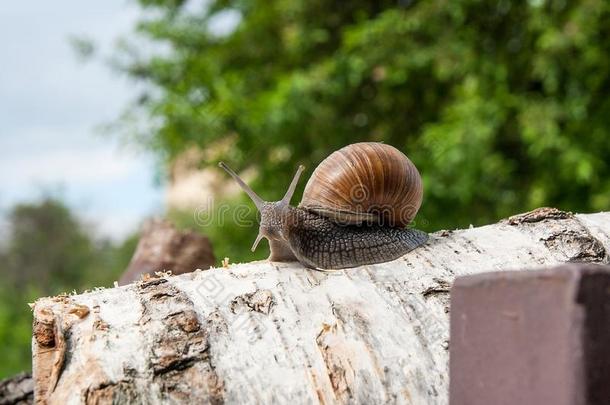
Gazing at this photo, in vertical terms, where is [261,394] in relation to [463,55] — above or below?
below

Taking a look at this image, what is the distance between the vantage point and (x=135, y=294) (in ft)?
7.63

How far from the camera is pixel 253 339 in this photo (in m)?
2.16

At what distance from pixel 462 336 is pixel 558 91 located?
5.84 m

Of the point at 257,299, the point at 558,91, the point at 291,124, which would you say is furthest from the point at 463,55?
the point at 257,299

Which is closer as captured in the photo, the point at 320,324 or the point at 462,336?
the point at 462,336

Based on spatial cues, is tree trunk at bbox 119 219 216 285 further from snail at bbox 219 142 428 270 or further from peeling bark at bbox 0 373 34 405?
snail at bbox 219 142 428 270

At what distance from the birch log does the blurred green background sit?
3.98 metres

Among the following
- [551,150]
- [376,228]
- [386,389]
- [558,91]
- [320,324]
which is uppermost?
[558,91]

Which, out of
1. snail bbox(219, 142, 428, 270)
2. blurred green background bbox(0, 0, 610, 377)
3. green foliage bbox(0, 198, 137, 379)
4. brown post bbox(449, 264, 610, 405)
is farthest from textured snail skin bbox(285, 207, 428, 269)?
green foliage bbox(0, 198, 137, 379)

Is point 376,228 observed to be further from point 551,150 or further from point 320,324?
point 551,150

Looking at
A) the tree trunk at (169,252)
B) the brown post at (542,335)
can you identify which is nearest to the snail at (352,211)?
the brown post at (542,335)

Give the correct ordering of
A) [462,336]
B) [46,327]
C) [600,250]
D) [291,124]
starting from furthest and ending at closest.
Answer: [291,124]
[600,250]
[46,327]
[462,336]

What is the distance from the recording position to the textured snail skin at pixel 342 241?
9.31ft

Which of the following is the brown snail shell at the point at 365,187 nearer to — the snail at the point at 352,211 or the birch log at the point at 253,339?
the snail at the point at 352,211
